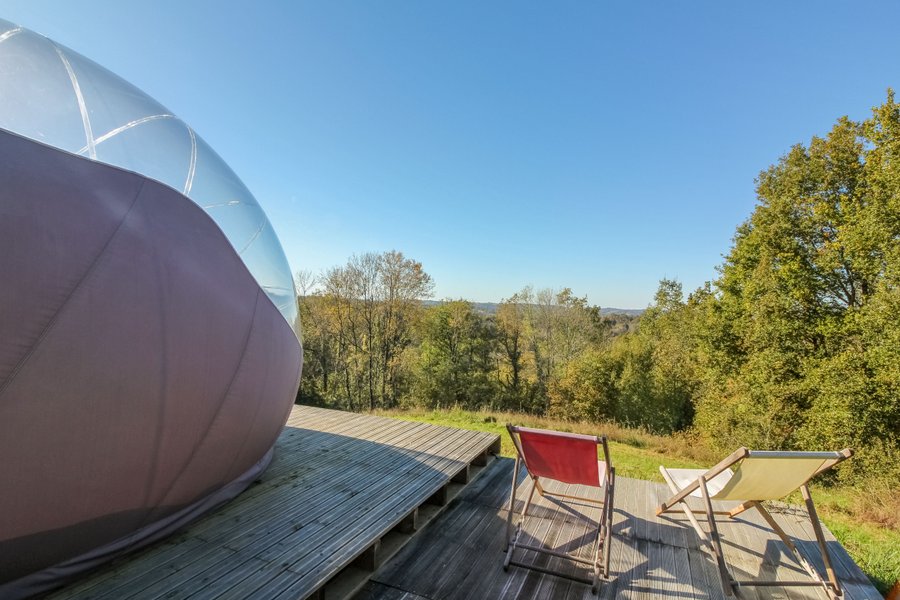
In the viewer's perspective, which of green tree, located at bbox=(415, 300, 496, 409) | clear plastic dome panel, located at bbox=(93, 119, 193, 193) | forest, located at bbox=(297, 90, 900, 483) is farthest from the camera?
green tree, located at bbox=(415, 300, 496, 409)

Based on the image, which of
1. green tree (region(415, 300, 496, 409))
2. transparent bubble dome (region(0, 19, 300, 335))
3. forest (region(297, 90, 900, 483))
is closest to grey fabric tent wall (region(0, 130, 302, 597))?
transparent bubble dome (region(0, 19, 300, 335))

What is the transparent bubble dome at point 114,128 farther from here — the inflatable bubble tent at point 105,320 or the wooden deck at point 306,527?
the wooden deck at point 306,527

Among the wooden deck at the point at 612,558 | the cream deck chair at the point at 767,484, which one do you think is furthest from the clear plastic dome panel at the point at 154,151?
the cream deck chair at the point at 767,484

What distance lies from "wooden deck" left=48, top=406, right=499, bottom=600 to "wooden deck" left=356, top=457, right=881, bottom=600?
0.81 feet

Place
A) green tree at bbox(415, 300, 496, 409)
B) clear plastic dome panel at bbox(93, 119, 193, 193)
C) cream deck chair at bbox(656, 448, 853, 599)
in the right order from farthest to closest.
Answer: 1. green tree at bbox(415, 300, 496, 409)
2. cream deck chair at bbox(656, 448, 853, 599)
3. clear plastic dome panel at bbox(93, 119, 193, 193)

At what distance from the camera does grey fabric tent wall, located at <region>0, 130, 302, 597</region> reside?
1381 mm

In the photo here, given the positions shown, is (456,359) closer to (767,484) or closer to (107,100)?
(767,484)

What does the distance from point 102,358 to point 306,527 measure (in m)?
1.66

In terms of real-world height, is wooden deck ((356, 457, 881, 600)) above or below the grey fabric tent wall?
below

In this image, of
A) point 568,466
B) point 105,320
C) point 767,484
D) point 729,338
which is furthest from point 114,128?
point 729,338

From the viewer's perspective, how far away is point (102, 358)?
1531 mm

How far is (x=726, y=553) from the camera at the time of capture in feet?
8.97

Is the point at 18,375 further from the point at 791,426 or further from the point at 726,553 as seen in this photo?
the point at 791,426

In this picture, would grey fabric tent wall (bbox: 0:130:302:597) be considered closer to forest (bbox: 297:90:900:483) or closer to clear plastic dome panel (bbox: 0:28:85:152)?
clear plastic dome panel (bbox: 0:28:85:152)
